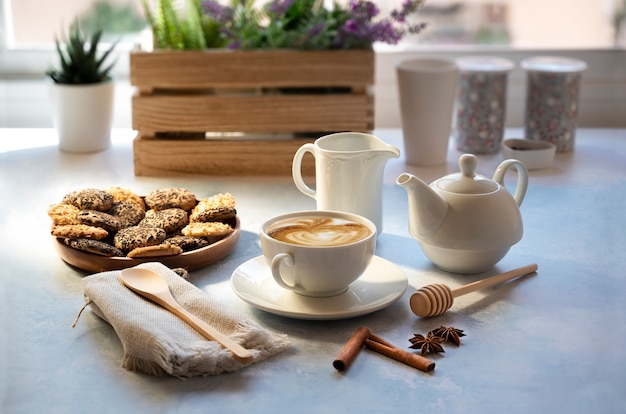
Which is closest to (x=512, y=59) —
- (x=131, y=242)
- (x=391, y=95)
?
(x=391, y=95)

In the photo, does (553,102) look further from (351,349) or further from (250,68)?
(351,349)

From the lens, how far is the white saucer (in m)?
0.93

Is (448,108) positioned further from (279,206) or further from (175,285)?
(175,285)

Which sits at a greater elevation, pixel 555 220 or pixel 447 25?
pixel 447 25

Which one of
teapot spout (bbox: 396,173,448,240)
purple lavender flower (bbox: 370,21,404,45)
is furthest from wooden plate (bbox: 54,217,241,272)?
purple lavender flower (bbox: 370,21,404,45)

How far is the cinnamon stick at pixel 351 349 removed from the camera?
2.76ft

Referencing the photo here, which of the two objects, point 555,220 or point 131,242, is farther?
point 555,220

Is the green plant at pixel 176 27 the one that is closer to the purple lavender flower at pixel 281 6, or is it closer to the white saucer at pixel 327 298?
the purple lavender flower at pixel 281 6

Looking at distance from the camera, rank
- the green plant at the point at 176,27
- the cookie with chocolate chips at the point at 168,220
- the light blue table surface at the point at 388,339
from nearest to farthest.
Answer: the light blue table surface at the point at 388,339
the cookie with chocolate chips at the point at 168,220
the green plant at the point at 176,27

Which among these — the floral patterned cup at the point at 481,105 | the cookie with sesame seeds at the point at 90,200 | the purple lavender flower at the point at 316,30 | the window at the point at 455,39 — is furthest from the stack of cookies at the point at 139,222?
the window at the point at 455,39

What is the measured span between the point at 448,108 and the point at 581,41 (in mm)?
650

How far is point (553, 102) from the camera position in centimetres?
165

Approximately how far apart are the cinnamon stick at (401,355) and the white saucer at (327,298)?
0.05 metres

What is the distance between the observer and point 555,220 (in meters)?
1.31
